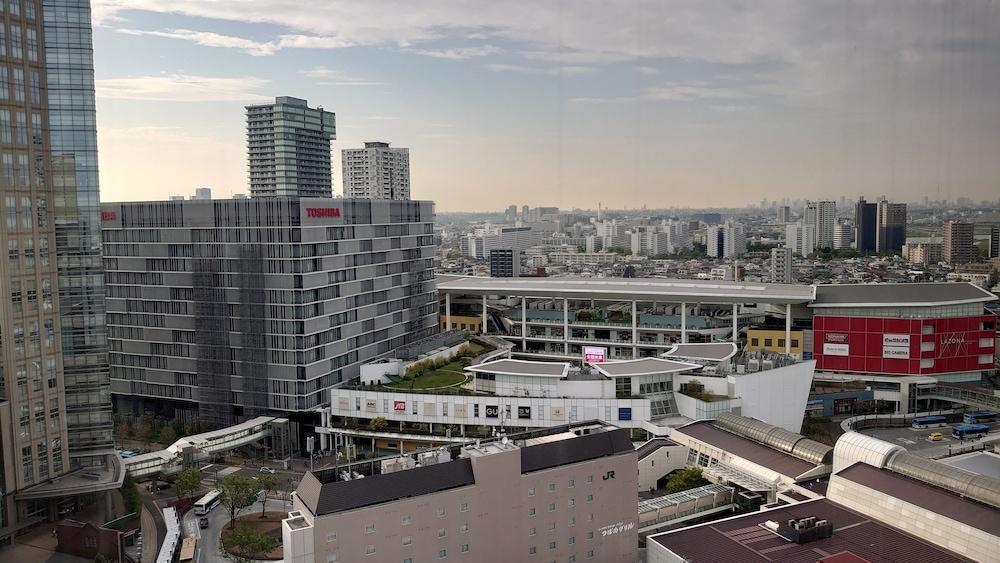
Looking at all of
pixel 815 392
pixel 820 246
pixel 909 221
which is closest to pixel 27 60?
pixel 815 392

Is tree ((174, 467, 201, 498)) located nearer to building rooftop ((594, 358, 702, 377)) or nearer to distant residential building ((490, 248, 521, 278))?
building rooftop ((594, 358, 702, 377))

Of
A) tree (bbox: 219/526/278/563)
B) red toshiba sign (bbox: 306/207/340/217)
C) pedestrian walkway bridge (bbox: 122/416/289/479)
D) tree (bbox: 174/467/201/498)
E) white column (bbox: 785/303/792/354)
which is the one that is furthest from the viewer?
white column (bbox: 785/303/792/354)

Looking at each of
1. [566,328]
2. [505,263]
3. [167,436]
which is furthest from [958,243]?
[167,436]

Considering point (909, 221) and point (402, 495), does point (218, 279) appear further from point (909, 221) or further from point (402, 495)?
point (909, 221)

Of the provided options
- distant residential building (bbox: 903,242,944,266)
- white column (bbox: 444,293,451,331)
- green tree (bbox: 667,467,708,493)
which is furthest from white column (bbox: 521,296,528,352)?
distant residential building (bbox: 903,242,944,266)

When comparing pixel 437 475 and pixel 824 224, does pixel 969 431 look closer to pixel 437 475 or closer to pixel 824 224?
pixel 437 475
